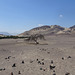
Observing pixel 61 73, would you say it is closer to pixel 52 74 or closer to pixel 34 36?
pixel 52 74

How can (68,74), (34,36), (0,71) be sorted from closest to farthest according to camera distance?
(68,74), (0,71), (34,36)

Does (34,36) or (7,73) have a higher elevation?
(34,36)

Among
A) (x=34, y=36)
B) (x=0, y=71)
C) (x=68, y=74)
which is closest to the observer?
(x=68, y=74)

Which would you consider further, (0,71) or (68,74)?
(0,71)

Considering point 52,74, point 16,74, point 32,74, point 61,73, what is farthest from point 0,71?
point 61,73

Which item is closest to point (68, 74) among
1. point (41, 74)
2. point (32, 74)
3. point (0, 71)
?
point (41, 74)

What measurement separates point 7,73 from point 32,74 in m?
1.75

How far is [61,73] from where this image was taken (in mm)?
8133

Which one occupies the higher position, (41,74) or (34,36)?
(34,36)

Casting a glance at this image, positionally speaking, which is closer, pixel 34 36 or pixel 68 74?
pixel 68 74

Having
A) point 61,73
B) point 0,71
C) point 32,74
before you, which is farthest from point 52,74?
point 0,71

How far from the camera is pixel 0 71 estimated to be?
28.6 ft

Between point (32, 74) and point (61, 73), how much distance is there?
195 centimetres

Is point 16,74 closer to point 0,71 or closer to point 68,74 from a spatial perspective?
point 0,71
